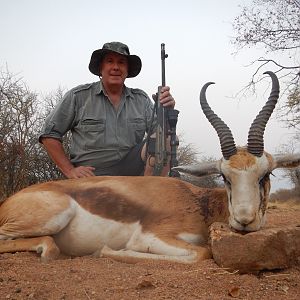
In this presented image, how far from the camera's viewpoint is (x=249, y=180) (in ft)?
12.0

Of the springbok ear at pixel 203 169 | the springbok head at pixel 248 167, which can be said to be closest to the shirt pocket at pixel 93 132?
the springbok ear at pixel 203 169

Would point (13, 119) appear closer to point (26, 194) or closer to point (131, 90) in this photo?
point (131, 90)

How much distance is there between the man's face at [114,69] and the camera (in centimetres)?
639

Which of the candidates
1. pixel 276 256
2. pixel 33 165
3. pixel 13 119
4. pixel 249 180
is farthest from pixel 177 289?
pixel 33 165

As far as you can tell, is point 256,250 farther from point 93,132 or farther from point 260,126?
point 93,132

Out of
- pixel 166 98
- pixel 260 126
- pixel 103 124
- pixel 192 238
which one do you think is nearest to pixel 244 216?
pixel 192 238

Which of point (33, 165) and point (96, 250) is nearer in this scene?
point (96, 250)

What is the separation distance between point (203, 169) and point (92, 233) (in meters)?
1.38

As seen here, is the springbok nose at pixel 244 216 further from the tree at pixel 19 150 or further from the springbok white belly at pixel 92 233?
the tree at pixel 19 150

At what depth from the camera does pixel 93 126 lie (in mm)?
6285

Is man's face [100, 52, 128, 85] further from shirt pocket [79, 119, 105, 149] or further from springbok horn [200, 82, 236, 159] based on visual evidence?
springbok horn [200, 82, 236, 159]

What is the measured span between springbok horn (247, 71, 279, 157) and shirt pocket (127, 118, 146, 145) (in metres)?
2.66

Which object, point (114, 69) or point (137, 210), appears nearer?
point (137, 210)

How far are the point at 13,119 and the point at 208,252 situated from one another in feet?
37.2
